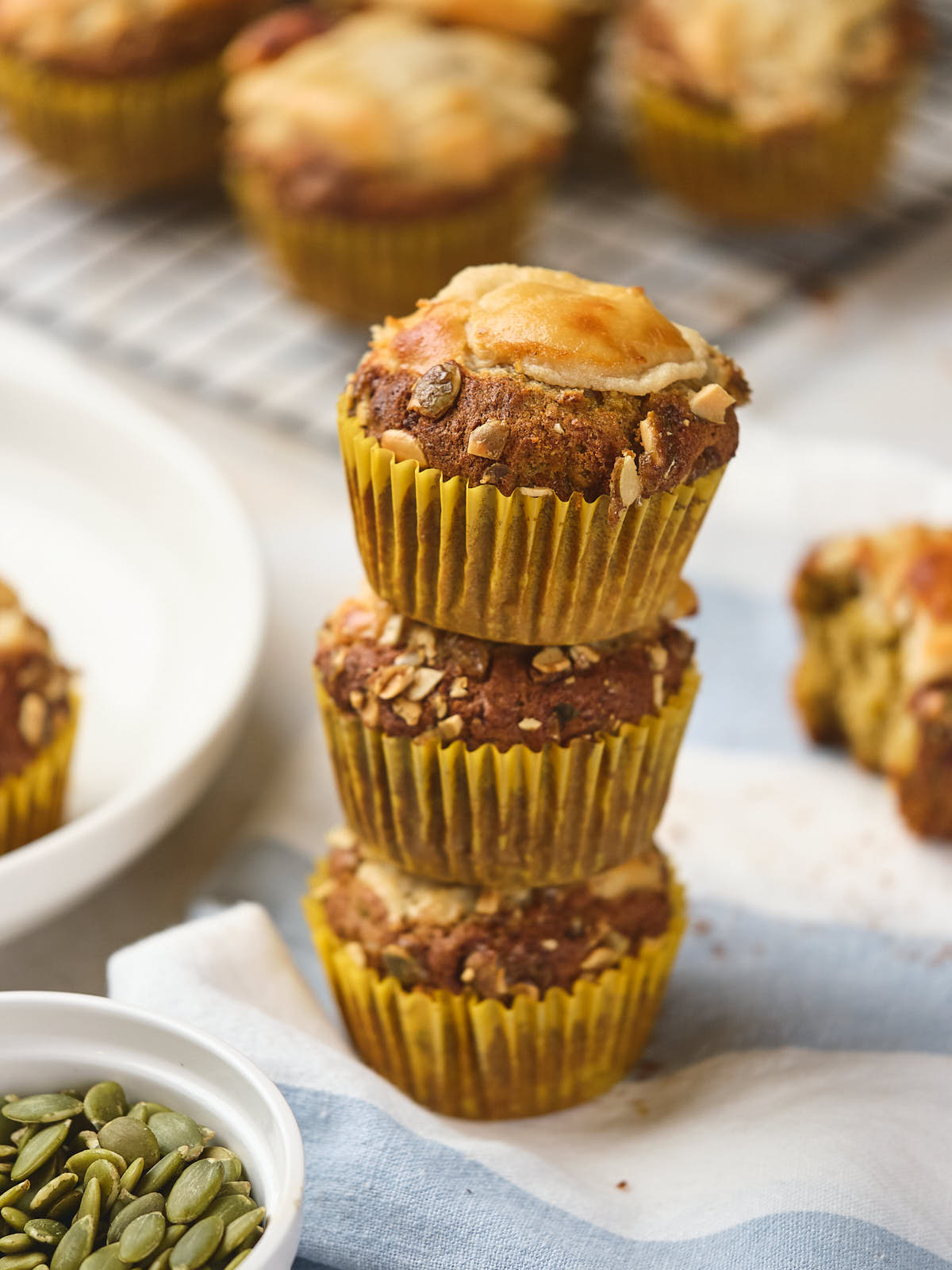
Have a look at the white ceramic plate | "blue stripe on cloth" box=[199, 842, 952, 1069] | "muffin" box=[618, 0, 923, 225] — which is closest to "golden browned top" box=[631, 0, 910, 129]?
"muffin" box=[618, 0, 923, 225]

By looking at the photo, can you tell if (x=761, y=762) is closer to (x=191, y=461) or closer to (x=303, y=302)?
(x=191, y=461)

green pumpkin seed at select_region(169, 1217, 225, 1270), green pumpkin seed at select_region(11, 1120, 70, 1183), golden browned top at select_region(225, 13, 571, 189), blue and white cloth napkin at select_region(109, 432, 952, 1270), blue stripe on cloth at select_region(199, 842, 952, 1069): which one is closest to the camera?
green pumpkin seed at select_region(169, 1217, 225, 1270)

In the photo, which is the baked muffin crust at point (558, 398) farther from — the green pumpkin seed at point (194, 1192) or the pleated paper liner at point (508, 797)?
the green pumpkin seed at point (194, 1192)

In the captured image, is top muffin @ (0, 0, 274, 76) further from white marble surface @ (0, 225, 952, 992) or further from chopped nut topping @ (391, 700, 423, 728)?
chopped nut topping @ (391, 700, 423, 728)

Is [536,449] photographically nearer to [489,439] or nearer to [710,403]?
[489,439]

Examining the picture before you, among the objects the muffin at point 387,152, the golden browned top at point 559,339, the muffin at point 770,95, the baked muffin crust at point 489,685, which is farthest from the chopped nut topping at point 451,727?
the muffin at point 770,95
